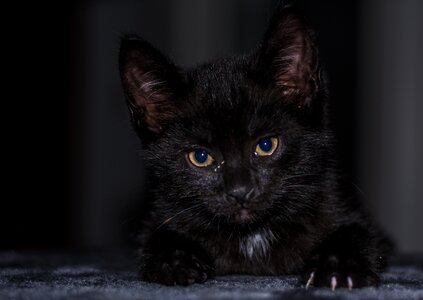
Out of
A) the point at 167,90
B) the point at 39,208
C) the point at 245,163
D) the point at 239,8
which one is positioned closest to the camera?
the point at 245,163

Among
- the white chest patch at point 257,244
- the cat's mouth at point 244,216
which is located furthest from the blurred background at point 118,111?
the cat's mouth at point 244,216

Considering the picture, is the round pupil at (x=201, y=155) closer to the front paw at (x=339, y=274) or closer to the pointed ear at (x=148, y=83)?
the pointed ear at (x=148, y=83)

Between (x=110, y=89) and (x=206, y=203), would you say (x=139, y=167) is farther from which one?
(x=206, y=203)

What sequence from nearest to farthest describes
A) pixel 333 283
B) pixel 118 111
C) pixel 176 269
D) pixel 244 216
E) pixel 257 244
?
pixel 333 283 → pixel 176 269 → pixel 244 216 → pixel 257 244 → pixel 118 111

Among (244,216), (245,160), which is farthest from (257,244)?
(245,160)

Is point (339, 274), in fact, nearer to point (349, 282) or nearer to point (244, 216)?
point (349, 282)

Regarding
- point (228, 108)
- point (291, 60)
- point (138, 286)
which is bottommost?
point (138, 286)

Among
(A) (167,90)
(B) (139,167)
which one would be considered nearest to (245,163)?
(A) (167,90)
